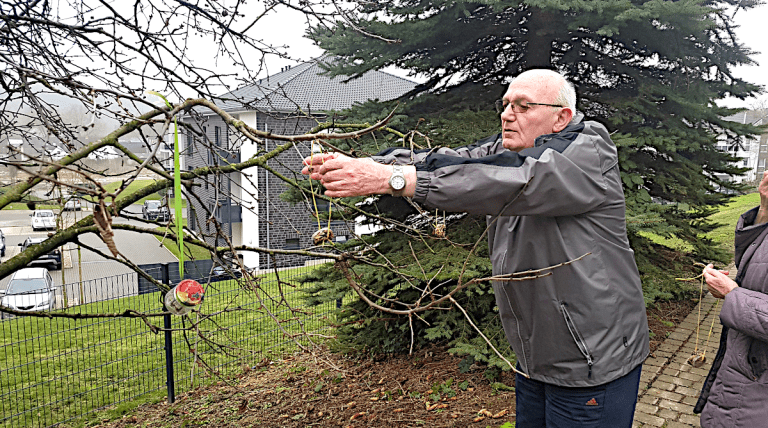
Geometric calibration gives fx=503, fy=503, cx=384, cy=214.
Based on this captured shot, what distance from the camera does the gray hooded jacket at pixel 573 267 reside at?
1.79m

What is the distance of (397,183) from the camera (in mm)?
1636

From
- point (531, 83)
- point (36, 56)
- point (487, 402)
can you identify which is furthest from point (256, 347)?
point (531, 83)

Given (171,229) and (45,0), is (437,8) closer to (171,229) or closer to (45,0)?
(45,0)

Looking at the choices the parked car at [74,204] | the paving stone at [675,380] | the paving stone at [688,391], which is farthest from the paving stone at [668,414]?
the parked car at [74,204]

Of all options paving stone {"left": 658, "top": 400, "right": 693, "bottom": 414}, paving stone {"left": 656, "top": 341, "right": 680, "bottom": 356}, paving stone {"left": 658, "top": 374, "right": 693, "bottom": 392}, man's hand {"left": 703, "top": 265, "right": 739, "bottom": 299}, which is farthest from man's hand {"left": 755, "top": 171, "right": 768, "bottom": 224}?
paving stone {"left": 656, "top": 341, "right": 680, "bottom": 356}

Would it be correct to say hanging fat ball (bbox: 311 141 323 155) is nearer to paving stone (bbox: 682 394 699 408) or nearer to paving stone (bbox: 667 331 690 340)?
paving stone (bbox: 682 394 699 408)

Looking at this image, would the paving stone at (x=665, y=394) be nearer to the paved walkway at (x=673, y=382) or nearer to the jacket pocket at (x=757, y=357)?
the paved walkway at (x=673, y=382)

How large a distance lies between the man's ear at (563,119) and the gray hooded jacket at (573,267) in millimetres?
117

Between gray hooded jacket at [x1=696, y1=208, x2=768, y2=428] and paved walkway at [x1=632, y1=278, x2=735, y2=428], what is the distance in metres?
0.95

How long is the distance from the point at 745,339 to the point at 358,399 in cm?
385

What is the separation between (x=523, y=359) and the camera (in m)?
2.30

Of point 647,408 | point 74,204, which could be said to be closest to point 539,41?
point 647,408

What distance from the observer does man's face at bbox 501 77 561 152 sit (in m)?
2.10

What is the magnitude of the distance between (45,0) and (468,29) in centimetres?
445
